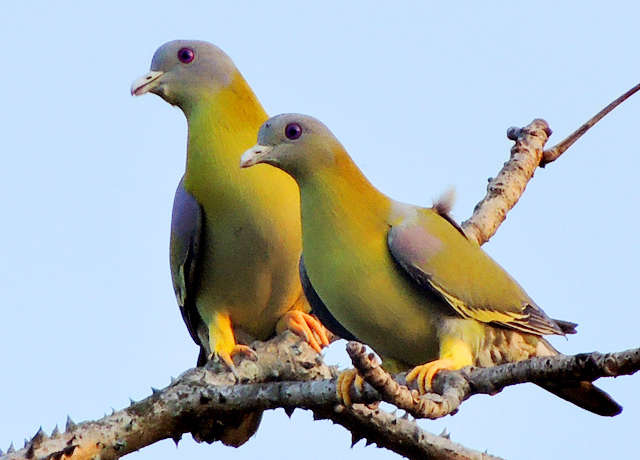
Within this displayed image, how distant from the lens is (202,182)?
6.49m

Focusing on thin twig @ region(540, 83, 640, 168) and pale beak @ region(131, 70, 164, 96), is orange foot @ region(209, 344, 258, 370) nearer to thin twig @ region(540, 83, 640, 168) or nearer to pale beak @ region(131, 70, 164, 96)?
pale beak @ region(131, 70, 164, 96)

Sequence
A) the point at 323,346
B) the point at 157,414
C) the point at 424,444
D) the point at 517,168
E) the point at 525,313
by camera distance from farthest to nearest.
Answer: the point at 517,168, the point at 323,346, the point at 525,313, the point at 157,414, the point at 424,444

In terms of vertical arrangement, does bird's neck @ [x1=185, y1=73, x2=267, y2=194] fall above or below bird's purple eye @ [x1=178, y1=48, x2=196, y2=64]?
below

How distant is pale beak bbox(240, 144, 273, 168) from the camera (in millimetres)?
5574

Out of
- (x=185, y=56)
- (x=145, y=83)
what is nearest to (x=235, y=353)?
(x=145, y=83)

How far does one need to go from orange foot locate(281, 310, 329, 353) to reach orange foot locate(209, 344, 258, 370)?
30 cm

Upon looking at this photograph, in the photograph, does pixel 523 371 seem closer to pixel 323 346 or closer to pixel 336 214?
pixel 336 214

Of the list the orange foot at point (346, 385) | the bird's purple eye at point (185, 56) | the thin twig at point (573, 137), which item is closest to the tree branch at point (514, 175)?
the thin twig at point (573, 137)

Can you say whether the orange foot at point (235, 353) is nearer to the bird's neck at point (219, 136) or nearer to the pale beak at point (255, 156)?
the bird's neck at point (219, 136)

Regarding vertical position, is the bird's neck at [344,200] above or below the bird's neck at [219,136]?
below

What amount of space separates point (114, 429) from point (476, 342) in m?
1.62

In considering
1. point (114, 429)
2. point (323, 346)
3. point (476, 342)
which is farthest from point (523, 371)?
point (323, 346)

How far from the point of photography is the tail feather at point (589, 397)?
5.29 meters

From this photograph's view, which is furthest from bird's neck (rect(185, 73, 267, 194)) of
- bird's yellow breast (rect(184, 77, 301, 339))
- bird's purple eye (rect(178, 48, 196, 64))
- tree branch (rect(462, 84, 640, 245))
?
tree branch (rect(462, 84, 640, 245))
